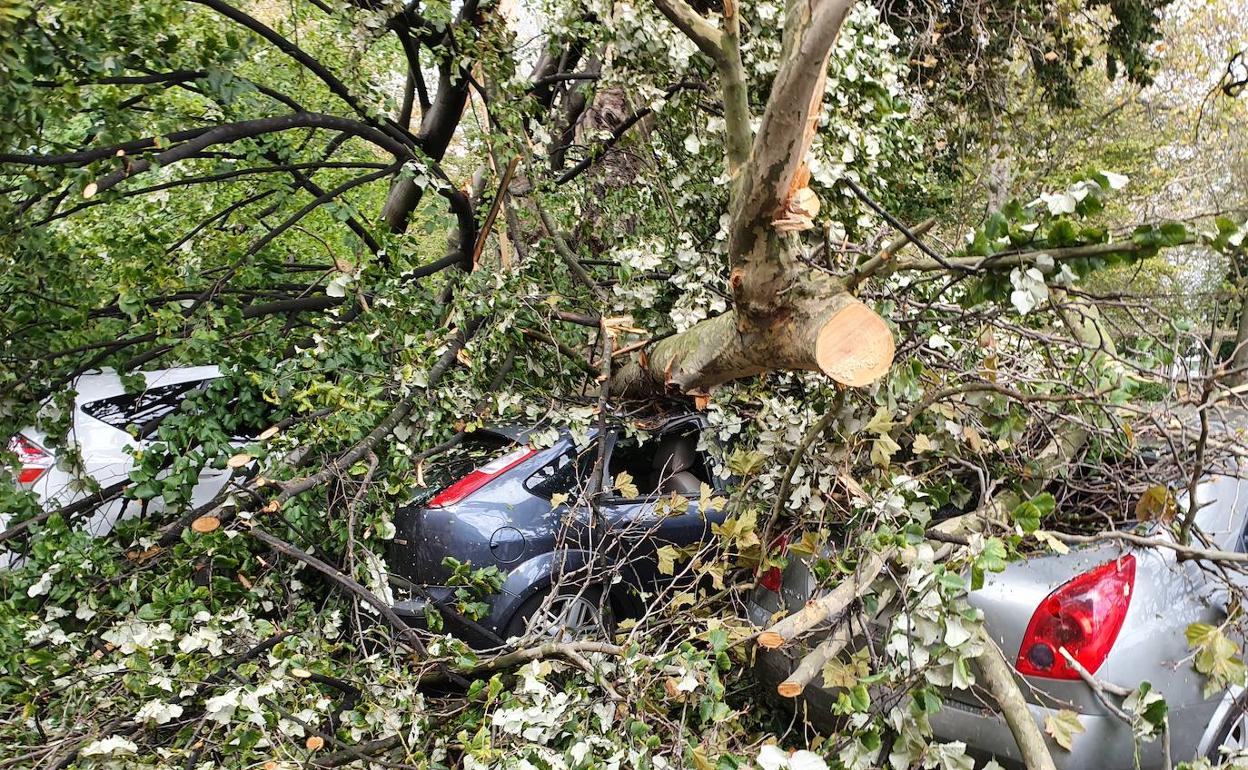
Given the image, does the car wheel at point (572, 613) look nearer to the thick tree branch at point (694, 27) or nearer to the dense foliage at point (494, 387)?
the dense foliage at point (494, 387)

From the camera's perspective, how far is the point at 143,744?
A: 9.35 feet

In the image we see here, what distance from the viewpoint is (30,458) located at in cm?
439

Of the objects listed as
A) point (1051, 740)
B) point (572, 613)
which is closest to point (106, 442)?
point (572, 613)

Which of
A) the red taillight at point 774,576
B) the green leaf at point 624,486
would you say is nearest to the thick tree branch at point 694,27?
the green leaf at point 624,486

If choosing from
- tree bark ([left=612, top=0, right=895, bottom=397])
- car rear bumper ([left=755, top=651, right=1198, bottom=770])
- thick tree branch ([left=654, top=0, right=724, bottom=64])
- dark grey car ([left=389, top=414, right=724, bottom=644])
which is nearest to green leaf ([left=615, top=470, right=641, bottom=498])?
dark grey car ([left=389, top=414, right=724, bottom=644])

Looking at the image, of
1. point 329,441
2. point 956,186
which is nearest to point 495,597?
point 329,441

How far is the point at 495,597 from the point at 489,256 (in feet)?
8.41

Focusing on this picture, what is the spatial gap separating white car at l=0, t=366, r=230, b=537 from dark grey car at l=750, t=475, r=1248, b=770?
12.7 ft

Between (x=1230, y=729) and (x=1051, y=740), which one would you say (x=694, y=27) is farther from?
(x=1230, y=729)

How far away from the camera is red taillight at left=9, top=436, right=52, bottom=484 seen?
13.7 ft

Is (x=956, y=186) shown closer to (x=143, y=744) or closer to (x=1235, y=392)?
(x=1235, y=392)

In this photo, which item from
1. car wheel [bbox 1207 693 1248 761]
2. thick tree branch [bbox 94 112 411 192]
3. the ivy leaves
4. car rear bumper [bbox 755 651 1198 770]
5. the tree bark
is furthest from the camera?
thick tree branch [bbox 94 112 411 192]

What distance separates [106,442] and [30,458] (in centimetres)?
84

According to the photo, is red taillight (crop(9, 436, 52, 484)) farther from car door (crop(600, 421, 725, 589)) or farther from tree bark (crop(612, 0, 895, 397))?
tree bark (crop(612, 0, 895, 397))
